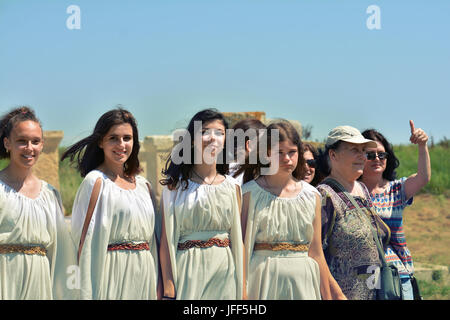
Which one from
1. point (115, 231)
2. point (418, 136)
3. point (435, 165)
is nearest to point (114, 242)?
point (115, 231)

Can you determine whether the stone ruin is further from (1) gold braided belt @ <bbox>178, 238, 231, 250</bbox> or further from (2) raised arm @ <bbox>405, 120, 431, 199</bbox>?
(1) gold braided belt @ <bbox>178, 238, 231, 250</bbox>

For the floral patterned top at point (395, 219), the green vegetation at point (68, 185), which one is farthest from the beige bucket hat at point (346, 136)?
the green vegetation at point (68, 185)

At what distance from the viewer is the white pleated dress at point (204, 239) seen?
4.52 m

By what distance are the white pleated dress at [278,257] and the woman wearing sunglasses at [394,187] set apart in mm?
994

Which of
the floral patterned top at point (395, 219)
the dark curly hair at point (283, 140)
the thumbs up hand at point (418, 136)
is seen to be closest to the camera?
the dark curly hair at point (283, 140)

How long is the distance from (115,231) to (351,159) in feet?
6.46

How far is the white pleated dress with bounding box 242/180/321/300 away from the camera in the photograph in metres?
4.66

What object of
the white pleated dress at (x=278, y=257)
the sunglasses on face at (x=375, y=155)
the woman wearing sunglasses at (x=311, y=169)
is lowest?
the white pleated dress at (x=278, y=257)

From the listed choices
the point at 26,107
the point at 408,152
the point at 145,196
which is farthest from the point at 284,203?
the point at 408,152

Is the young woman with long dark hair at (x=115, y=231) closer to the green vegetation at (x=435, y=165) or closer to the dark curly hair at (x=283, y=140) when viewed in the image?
the dark curly hair at (x=283, y=140)

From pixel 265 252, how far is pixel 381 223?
112 centimetres

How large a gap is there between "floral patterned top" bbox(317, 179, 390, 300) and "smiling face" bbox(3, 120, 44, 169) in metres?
2.23

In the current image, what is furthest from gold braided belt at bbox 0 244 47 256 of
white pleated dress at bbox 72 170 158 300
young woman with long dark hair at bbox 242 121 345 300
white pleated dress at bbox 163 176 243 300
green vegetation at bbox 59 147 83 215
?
green vegetation at bbox 59 147 83 215
